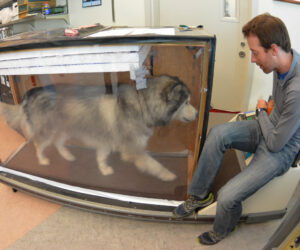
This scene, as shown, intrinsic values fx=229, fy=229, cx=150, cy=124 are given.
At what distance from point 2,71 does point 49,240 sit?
99cm

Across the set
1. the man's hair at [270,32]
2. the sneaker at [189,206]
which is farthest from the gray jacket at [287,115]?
the sneaker at [189,206]

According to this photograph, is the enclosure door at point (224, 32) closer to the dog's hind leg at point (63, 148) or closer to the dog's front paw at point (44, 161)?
the dog's hind leg at point (63, 148)

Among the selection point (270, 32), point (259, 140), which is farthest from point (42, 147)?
point (270, 32)

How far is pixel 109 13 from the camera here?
110 inches

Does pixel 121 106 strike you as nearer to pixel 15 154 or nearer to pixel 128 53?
pixel 128 53

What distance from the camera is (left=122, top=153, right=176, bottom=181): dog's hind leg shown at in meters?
1.33

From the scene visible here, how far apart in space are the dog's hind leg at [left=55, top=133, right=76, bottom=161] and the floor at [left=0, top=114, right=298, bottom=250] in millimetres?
281

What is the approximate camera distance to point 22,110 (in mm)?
1358

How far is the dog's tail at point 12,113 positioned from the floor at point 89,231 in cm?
6

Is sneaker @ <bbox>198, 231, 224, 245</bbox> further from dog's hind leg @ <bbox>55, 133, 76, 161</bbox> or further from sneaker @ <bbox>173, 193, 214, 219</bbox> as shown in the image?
dog's hind leg @ <bbox>55, 133, 76, 161</bbox>

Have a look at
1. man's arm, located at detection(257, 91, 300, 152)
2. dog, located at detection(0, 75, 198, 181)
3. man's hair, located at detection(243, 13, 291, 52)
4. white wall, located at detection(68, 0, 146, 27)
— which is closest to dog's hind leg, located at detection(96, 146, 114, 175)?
dog, located at detection(0, 75, 198, 181)

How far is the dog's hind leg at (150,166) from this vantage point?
133cm

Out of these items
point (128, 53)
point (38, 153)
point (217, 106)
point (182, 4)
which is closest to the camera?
point (128, 53)

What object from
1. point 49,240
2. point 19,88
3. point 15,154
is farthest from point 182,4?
point 49,240
